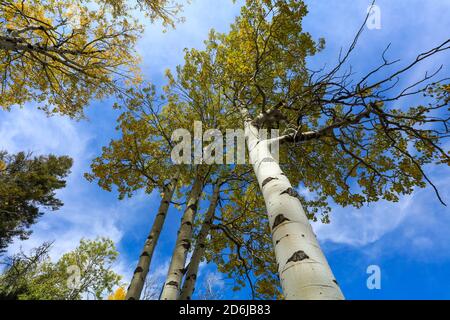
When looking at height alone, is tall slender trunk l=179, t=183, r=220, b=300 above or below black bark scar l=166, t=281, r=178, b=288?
above

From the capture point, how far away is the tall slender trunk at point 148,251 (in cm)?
441

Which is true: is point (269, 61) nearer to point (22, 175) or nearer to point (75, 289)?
point (22, 175)

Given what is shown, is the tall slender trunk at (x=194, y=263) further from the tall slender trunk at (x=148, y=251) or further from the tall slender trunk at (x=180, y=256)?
the tall slender trunk at (x=148, y=251)

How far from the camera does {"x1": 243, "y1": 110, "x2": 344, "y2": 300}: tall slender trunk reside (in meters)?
1.39

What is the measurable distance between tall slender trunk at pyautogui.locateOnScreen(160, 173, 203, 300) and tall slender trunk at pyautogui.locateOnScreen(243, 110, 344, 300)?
2.88m

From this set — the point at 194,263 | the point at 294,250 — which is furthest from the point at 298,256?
the point at 194,263

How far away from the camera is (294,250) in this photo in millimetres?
1628

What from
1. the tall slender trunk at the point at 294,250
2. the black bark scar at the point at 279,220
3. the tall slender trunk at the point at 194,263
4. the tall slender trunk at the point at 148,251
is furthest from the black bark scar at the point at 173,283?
the black bark scar at the point at 279,220

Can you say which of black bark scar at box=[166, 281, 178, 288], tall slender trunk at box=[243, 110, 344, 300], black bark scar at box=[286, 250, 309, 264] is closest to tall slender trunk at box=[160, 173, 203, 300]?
black bark scar at box=[166, 281, 178, 288]

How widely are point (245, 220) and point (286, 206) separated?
509 centimetres

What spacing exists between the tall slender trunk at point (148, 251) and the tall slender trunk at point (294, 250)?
11.6 ft

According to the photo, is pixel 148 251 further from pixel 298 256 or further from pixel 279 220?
pixel 298 256

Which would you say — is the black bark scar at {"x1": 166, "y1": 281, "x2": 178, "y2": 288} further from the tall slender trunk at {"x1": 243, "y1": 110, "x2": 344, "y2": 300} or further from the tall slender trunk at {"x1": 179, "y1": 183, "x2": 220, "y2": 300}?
the tall slender trunk at {"x1": 243, "y1": 110, "x2": 344, "y2": 300}

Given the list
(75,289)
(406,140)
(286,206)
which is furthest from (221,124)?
(75,289)
